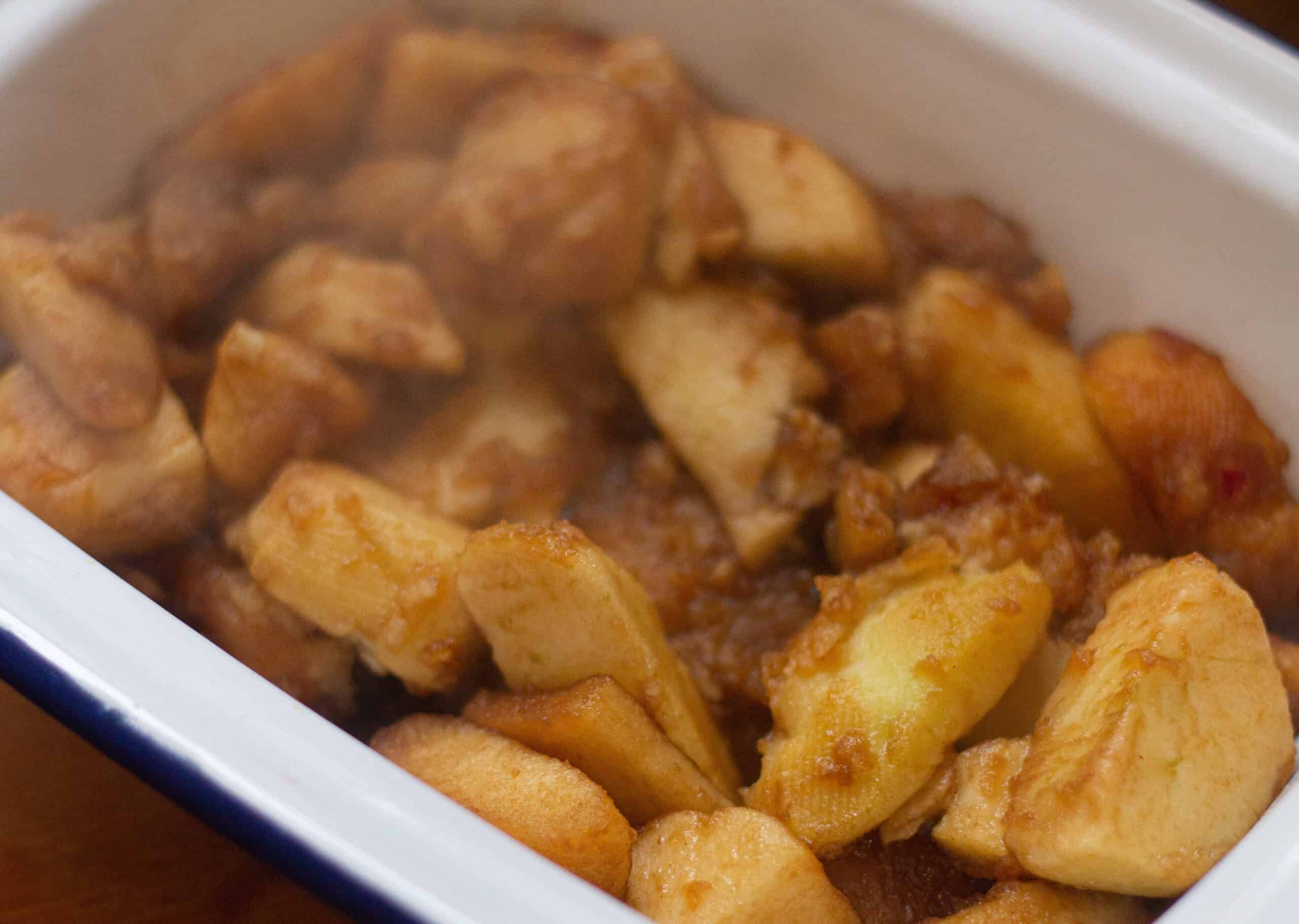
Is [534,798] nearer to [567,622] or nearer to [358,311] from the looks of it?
[567,622]

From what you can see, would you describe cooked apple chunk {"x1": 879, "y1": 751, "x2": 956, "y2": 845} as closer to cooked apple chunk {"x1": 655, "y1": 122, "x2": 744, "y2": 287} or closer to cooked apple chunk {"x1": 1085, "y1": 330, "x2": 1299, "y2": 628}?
cooked apple chunk {"x1": 1085, "y1": 330, "x2": 1299, "y2": 628}

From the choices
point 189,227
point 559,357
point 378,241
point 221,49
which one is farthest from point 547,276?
point 221,49

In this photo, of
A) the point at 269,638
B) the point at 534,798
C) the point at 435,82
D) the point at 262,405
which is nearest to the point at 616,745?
the point at 534,798

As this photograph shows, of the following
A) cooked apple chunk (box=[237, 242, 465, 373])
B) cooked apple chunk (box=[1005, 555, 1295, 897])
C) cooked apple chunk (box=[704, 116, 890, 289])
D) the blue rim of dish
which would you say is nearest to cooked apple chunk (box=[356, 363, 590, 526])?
cooked apple chunk (box=[237, 242, 465, 373])

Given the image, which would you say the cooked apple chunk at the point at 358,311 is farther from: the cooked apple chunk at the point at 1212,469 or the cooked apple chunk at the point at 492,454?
the cooked apple chunk at the point at 1212,469

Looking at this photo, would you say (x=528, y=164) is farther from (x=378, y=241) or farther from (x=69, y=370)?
(x=69, y=370)

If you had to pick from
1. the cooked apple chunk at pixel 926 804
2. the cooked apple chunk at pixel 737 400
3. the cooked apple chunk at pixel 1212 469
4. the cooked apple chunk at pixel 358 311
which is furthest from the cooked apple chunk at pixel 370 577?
the cooked apple chunk at pixel 1212 469
